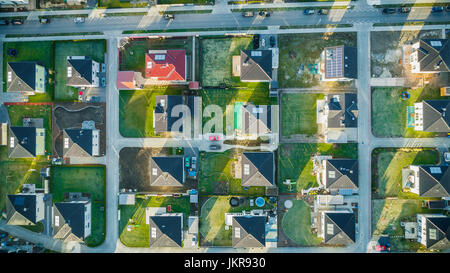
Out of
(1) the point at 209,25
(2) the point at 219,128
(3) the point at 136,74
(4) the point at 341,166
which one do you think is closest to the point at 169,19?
(1) the point at 209,25

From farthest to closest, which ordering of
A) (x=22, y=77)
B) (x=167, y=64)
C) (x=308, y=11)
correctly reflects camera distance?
(x=308, y=11) < (x=22, y=77) < (x=167, y=64)

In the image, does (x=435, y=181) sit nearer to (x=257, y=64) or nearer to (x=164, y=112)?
(x=257, y=64)

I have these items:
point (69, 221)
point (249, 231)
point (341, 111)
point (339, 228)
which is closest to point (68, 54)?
point (69, 221)

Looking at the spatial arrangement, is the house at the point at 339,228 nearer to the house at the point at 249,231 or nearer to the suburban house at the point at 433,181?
the house at the point at 249,231

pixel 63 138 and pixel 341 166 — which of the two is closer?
pixel 341 166

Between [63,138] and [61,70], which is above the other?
[61,70]
